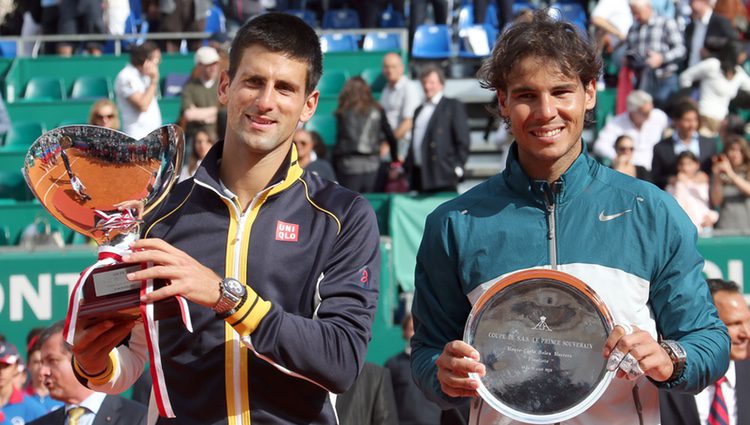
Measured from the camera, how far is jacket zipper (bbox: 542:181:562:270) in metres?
3.14

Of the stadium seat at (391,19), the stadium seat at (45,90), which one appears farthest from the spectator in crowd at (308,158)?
the stadium seat at (391,19)

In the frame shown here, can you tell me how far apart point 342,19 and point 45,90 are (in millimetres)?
3955

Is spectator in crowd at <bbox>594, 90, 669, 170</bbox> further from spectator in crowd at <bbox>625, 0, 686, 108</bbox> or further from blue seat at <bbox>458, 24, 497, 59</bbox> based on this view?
blue seat at <bbox>458, 24, 497, 59</bbox>

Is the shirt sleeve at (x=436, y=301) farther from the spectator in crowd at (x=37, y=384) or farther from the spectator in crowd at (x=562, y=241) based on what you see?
the spectator in crowd at (x=37, y=384)

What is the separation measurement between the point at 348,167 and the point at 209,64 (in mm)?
1763

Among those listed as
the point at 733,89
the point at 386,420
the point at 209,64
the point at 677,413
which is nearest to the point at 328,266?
the point at 677,413

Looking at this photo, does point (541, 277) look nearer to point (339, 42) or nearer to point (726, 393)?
point (726, 393)

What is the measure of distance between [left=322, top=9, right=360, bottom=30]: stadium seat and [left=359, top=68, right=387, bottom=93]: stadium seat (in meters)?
2.05

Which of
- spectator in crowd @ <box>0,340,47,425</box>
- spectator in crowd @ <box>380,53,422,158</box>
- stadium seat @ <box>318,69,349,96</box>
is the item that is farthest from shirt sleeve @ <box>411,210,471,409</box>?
stadium seat @ <box>318,69,349,96</box>

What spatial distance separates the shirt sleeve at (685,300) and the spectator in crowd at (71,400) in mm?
3292

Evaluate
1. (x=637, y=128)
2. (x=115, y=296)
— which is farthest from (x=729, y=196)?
(x=115, y=296)

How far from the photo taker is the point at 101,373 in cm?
331

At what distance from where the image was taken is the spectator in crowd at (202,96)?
452 inches

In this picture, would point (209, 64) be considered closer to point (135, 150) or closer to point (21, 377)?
point (21, 377)
